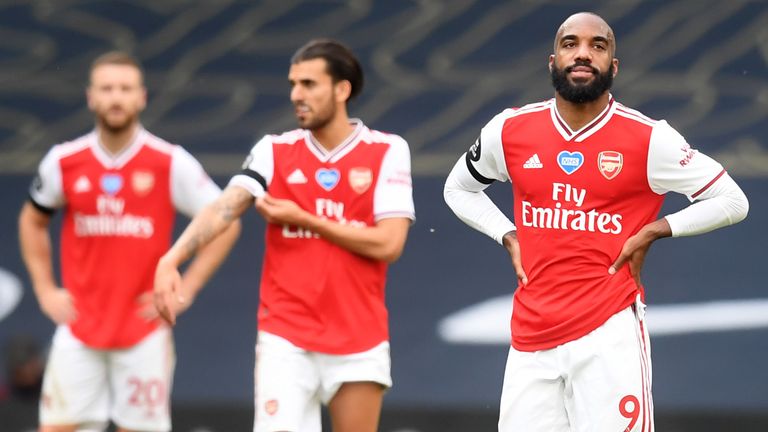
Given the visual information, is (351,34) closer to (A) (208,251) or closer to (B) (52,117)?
(B) (52,117)

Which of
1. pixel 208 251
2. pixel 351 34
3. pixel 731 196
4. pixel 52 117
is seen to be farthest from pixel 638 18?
pixel 731 196

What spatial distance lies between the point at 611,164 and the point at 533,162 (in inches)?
10.5

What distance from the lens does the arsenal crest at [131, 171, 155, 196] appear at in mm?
6520

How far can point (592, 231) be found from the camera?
4875 mm

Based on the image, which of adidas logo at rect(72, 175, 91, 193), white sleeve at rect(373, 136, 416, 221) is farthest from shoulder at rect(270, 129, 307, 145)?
adidas logo at rect(72, 175, 91, 193)

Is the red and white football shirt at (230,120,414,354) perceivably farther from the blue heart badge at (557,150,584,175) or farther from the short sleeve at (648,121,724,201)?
the short sleeve at (648,121,724,201)

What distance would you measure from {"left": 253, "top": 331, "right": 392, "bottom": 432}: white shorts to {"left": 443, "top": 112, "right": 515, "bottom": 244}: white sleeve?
2.11ft

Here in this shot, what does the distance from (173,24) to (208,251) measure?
4.65 metres

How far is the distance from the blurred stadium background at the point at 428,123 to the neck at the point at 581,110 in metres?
3.50

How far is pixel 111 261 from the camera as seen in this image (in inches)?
253

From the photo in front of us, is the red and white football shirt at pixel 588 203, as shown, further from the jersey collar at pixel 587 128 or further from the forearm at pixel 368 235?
the forearm at pixel 368 235

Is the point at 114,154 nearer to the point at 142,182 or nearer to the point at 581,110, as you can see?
the point at 142,182

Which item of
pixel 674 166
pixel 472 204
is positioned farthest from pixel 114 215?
pixel 674 166

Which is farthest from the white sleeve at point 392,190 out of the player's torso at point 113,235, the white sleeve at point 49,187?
the white sleeve at point 49,187
